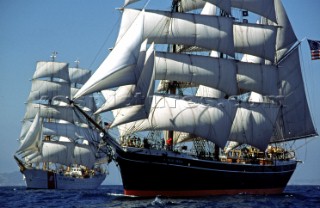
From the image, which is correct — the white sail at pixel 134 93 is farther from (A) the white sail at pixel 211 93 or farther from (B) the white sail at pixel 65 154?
(B) the white sail at pixel 65 154

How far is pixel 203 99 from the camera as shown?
200 feet

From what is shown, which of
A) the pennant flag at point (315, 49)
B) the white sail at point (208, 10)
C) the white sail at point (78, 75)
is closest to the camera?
the white sail at point (208, 10)

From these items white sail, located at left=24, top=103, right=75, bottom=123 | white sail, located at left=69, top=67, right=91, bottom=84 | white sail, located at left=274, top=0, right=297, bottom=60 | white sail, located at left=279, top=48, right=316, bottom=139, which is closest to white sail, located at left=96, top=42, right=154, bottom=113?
white sail, located at left=279, top=48, right=316, bottom=139

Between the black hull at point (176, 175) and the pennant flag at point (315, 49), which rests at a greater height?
the pennant flag at point (315, 49)

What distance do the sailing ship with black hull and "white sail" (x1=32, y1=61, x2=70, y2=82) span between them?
4206cm

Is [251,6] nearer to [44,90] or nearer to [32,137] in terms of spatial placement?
[32,137]

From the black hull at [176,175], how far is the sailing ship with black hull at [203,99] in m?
0.09

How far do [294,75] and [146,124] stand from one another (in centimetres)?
2510

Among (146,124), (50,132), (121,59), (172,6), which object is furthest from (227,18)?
(50,132)

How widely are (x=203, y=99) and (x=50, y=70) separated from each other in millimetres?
52076

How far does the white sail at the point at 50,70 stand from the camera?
106688 mm

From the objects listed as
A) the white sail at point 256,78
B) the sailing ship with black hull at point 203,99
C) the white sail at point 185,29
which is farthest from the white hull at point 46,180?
the white sail at point 185,29

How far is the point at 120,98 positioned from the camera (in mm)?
49125

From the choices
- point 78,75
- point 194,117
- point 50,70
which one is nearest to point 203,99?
point 194,117
